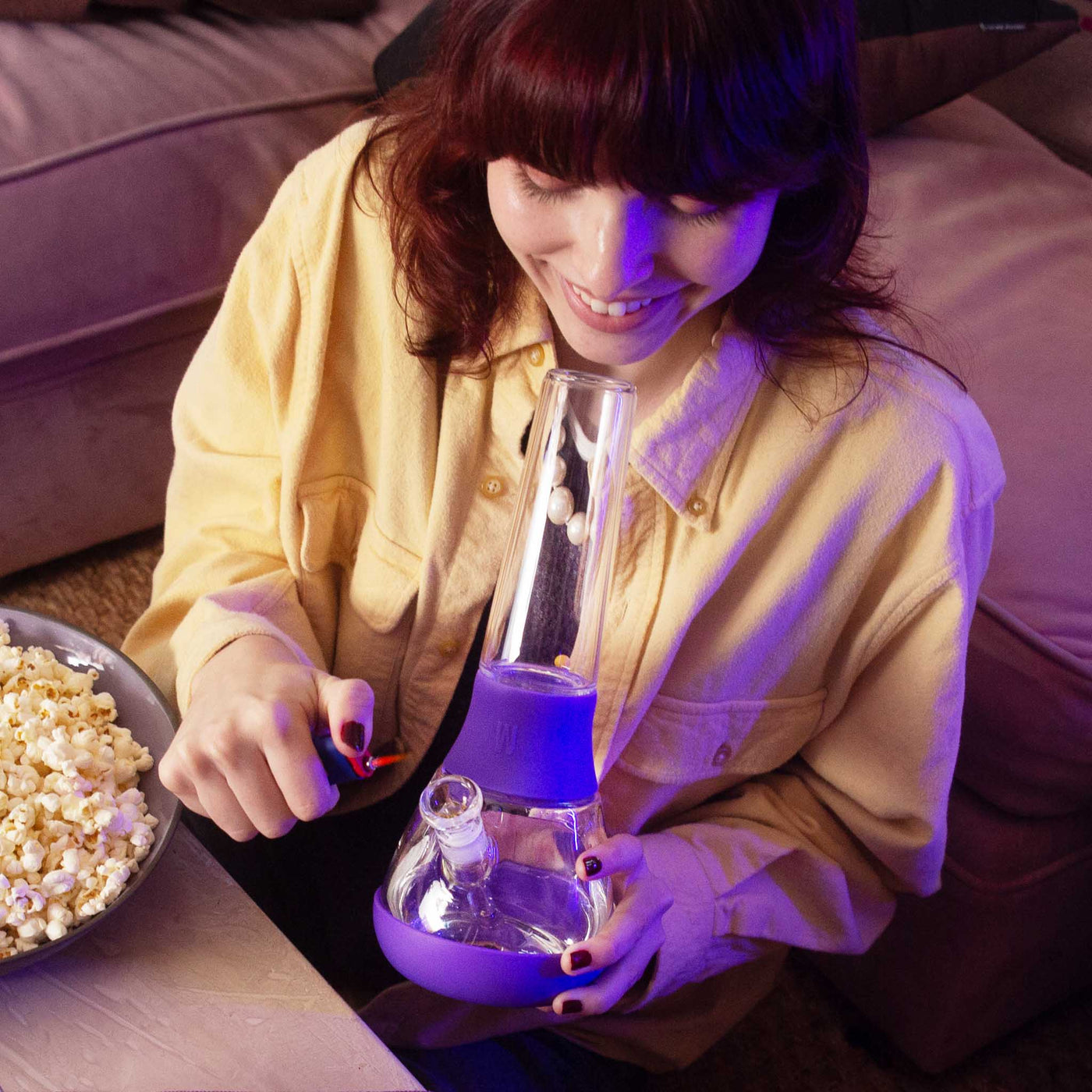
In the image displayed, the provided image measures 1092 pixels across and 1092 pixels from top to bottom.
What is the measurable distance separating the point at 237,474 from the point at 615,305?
0.37 metres

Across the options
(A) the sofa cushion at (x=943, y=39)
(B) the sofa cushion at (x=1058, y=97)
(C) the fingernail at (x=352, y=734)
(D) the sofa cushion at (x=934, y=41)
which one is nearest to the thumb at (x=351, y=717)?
(C) the fingernail at (x=352, y=734)

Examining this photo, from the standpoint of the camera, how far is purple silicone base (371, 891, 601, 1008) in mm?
561

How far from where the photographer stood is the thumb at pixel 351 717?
1.98ft

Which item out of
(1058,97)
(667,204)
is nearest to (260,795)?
(667,204)

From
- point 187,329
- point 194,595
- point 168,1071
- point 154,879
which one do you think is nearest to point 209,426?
point 194,595

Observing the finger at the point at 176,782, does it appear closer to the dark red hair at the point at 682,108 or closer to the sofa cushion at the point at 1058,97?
the dark red hair at the point at 682,108

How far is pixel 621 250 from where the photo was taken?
23.0 inches

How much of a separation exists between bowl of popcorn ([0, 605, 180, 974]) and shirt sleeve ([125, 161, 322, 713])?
0.06 meters

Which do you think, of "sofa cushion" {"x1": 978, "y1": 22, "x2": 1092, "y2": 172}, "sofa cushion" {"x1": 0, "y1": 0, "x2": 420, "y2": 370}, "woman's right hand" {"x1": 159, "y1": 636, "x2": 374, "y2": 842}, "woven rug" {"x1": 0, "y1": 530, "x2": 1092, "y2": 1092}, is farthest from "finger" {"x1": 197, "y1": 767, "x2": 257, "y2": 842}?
"sofa cushion" {"x1": 978, "y1": 22, "x2": 1092, "y2": 172}

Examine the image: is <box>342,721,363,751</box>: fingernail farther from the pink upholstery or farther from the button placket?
the pink upholstery

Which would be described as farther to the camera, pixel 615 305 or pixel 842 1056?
pixel 842 1056

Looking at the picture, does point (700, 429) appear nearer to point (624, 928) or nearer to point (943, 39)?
point (624, 928)

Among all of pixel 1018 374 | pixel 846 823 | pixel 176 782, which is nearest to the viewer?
pixel 176 782

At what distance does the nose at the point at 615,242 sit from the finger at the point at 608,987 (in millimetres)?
366
